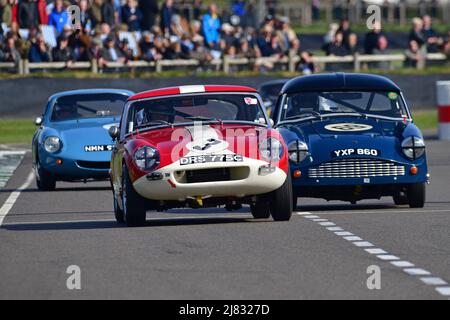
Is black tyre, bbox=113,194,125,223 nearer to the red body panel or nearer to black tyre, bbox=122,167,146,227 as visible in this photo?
black tyre, bbox=122,167,146,227

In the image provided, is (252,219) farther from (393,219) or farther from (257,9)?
(257,9)

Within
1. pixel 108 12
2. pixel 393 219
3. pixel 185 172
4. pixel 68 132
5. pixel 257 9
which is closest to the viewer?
pixel 185 172

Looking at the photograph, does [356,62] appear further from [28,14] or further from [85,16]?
[28,14]

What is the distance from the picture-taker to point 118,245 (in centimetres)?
1184

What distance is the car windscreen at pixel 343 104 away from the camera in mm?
16375

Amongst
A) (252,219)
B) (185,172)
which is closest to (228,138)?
(185,172)

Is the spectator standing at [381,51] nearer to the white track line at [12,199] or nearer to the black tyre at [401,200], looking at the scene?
the white track line at [12,199]

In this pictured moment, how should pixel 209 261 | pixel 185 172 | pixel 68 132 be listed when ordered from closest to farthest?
pixel 209 261 < pixel 185 172 < pixel 68 132

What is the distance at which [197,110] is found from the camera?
14.3 meters

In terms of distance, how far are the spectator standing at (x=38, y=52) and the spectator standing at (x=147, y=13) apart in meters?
3.91

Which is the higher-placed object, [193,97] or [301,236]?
[193,97]

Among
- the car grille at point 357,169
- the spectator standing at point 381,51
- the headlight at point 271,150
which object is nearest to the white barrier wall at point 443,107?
the spectator standing at point 381,51

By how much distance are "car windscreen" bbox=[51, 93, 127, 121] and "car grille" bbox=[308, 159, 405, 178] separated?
667 cm

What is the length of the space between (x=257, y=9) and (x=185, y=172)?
30.0 meters
